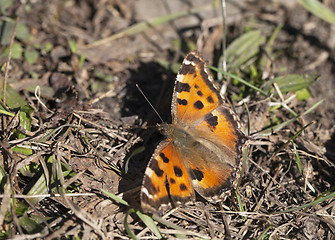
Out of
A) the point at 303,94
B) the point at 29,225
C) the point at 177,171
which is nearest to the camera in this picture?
the point at 29,225

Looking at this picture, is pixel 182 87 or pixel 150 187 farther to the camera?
pixel 182 87

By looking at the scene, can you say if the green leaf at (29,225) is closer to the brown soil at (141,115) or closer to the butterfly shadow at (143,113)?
the brown soil at (141,115)

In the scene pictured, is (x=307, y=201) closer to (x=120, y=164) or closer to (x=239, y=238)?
(x=239, y=238)

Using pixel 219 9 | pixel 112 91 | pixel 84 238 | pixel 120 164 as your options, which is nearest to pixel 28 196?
pixel 84 238

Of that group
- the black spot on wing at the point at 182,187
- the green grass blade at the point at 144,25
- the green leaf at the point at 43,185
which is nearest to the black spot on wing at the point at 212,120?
the black spot on wing at the point at 182,187

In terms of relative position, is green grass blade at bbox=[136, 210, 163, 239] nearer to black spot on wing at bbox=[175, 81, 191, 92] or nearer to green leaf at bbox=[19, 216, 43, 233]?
green leaf at bbox=[19, 216, 43, 233]

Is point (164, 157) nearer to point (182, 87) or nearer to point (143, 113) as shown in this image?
point (182, 87)

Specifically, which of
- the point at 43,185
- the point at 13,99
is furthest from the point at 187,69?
the point at 13,99
